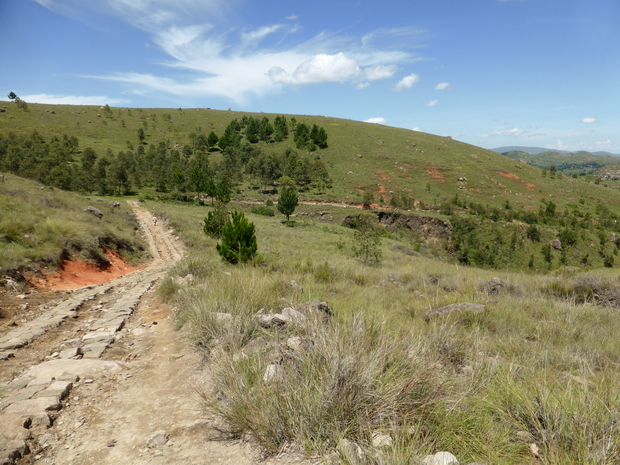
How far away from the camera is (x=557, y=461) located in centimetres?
199

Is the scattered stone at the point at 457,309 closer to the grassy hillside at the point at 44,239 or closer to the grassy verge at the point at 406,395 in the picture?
the grassy verge at the point at 406,395

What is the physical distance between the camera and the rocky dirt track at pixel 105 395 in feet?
8.30

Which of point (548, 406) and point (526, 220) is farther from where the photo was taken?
point (526, 220)

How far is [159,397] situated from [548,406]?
12.4 feet

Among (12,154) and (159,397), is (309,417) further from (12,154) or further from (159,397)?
(12,154)

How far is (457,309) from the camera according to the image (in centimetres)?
596

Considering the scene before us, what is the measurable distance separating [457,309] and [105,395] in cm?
583

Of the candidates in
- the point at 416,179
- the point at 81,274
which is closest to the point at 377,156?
the point at 416,179

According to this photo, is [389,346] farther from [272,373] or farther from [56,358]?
[56,358]

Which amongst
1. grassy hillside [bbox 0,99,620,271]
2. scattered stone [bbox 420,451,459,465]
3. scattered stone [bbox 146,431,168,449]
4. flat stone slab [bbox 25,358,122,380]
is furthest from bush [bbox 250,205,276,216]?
scattered stone [bbox 420,451,459,465]

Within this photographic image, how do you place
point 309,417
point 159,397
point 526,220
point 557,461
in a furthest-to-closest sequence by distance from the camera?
point 526,220 < point 159,397 < point 309,417 < point 557,461

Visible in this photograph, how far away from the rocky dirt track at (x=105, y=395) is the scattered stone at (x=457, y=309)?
4.12m

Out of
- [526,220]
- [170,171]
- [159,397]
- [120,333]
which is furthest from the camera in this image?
[170,171]

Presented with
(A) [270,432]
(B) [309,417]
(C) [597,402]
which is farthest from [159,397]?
(C) [597,402]
